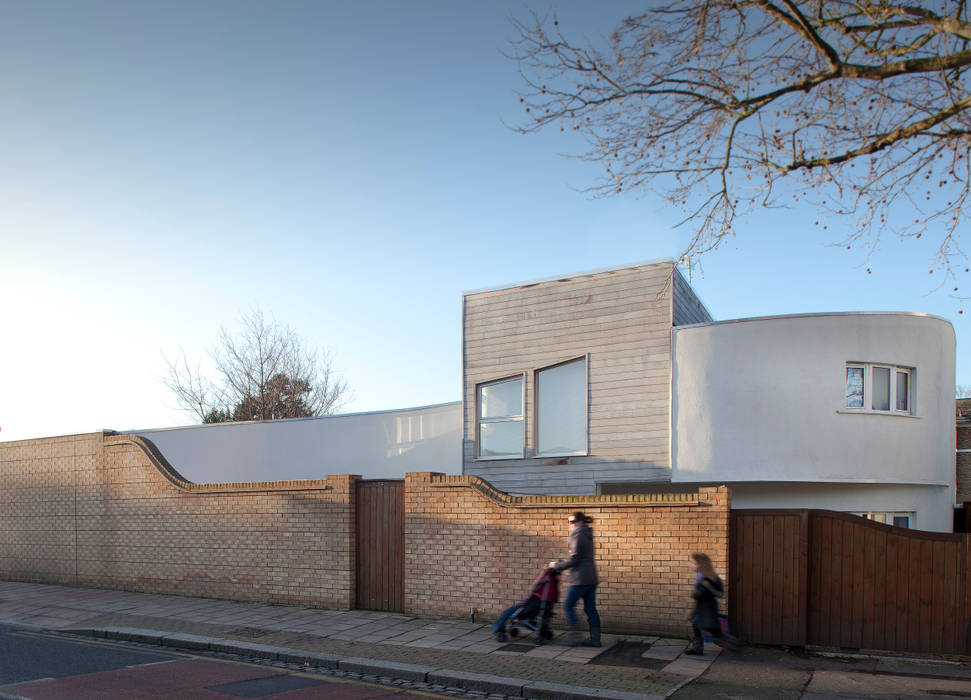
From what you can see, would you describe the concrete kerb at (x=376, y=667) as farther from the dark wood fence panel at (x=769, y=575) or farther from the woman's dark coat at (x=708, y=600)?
the dark wood fence panel at (x=769, y=575)

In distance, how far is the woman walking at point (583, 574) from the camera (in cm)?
989

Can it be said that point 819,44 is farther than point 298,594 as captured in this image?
No

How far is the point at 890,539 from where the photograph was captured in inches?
384

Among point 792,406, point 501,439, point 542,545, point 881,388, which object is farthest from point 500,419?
point 881,388

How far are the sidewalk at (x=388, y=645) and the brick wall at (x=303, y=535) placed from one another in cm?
43

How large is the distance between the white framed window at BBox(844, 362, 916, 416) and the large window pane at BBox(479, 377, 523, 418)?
6026 mm

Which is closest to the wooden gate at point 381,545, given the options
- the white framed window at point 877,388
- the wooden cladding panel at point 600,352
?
the wooden cladding panel at point 600,352

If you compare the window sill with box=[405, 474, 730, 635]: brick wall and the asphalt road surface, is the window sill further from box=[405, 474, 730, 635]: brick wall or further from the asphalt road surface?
the asphalt road surface

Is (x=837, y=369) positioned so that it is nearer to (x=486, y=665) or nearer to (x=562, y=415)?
(x=562, y=415)

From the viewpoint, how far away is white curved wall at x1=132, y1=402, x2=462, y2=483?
1847 cm

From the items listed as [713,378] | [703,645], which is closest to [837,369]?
[713,378]

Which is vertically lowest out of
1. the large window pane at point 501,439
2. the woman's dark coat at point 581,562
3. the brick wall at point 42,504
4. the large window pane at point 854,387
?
the brick wall at point 42,504

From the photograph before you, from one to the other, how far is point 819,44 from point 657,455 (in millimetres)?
8090

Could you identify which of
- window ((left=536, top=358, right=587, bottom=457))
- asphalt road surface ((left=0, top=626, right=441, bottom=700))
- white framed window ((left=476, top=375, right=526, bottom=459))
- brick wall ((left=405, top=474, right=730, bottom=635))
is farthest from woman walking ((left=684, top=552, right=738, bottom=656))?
white framed window ((left=476, top=375, right=526, bottom=459))
